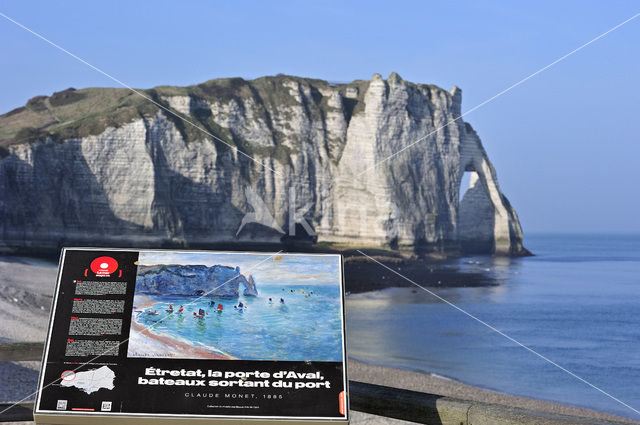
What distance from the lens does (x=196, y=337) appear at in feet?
9.11

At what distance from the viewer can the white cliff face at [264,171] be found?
53656 millimetres

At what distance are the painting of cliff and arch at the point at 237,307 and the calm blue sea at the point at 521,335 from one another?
13785mm

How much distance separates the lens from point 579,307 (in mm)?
46375

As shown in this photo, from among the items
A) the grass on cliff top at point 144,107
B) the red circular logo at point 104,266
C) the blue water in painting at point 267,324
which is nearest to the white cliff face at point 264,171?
the grass on cliff top at point 144,107

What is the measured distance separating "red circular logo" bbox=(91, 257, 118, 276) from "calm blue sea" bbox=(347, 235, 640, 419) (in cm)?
1431

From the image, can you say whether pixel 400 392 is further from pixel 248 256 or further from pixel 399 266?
pixel 399 266

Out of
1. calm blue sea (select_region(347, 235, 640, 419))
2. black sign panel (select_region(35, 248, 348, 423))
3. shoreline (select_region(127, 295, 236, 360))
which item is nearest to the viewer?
black sign panel (select_region(35, 248, 348, 423))

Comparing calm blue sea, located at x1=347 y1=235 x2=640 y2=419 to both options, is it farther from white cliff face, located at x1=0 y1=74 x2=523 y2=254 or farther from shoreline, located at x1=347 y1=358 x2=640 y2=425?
white cliff face, located at x1=0 y1=74 x2=523 y2=254

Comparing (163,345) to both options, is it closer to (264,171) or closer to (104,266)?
(104,266)

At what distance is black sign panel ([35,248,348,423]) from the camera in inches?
101

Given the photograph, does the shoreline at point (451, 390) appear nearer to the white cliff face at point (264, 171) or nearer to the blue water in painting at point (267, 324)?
the blue water in painting at point (267, 324)

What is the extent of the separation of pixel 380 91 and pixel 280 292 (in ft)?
208

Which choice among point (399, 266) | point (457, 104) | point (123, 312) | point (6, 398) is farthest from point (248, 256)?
point (457, 104)

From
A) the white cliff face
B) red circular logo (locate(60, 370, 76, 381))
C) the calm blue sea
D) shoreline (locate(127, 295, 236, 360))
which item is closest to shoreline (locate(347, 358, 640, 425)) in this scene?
the calm blue sea
